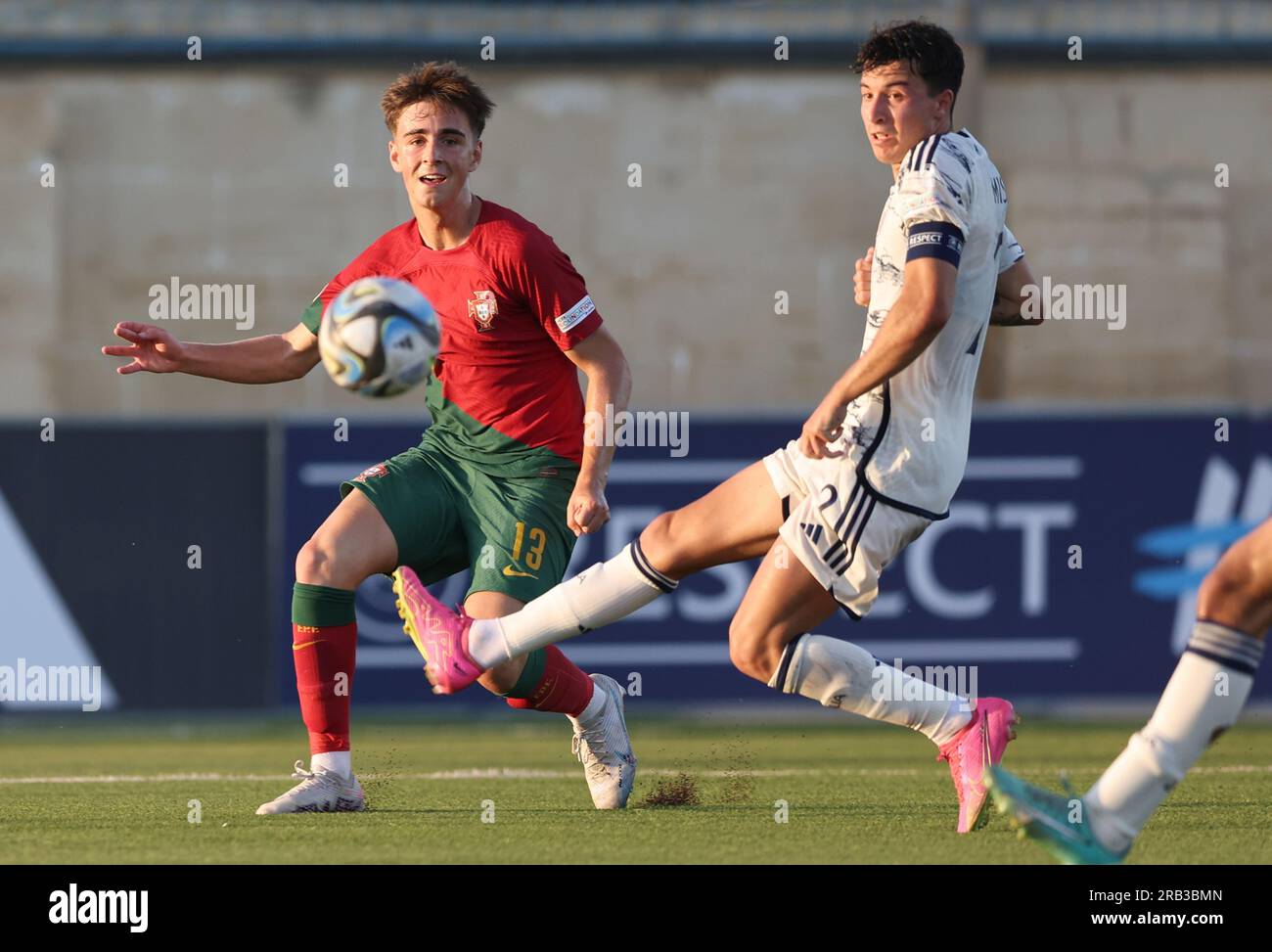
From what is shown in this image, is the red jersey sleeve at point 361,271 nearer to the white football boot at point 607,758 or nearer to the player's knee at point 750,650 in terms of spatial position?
the white football boot at point 607,758

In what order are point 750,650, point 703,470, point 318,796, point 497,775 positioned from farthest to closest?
point 703,470 → point 497,775 → point 318,796 → point 750,650

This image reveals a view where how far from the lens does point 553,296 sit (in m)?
6.39

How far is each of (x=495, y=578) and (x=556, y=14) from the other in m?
10.3

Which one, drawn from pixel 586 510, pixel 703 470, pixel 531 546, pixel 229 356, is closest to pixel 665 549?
pixel 586 510

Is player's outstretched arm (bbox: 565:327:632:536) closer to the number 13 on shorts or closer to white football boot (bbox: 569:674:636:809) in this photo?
the number 13 on shorts

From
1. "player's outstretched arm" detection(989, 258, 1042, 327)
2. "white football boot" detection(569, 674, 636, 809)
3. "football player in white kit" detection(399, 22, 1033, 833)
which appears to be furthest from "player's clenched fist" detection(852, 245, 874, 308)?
"white football boot" detection(569, 674, 636, 809)

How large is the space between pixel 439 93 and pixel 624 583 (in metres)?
1.76

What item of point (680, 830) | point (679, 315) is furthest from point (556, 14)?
point (680, 830)

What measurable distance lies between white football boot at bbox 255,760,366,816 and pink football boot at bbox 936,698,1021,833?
1.81 m

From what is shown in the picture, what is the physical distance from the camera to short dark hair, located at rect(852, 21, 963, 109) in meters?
5.48

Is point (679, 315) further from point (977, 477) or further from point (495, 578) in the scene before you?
point (495, 578)

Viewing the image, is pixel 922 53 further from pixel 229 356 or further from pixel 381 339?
pixel 229 356

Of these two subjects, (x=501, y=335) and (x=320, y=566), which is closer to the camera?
(x=320, y=566)

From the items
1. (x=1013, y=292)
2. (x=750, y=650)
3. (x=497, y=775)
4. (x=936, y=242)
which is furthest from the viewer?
(x=497, y=775)
